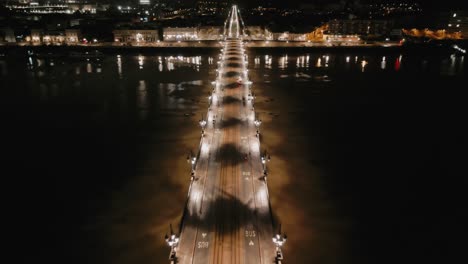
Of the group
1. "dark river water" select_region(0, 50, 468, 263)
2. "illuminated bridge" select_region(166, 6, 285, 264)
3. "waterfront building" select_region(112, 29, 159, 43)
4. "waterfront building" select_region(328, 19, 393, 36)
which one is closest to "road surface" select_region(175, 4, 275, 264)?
"illuminated bridge" select_region(166, 6, 285, 264)

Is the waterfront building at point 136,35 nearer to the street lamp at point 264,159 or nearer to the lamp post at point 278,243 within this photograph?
the street lamp at point 264,159

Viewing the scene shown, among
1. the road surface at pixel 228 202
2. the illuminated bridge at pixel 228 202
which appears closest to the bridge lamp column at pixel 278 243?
the illuminated bridge at pixel 228 202

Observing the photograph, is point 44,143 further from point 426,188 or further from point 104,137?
point 426,188

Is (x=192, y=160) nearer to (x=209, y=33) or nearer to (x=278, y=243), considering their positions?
(x=278, y=243)

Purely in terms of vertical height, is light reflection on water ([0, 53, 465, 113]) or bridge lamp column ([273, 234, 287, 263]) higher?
light reflection on water ([0, 53, 465, 113])

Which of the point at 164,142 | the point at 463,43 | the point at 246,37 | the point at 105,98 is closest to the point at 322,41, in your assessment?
the point at 246,37

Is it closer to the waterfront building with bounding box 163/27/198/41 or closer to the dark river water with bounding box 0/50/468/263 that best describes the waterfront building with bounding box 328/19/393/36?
the waterfront building with bounding box 163/27/198/41
